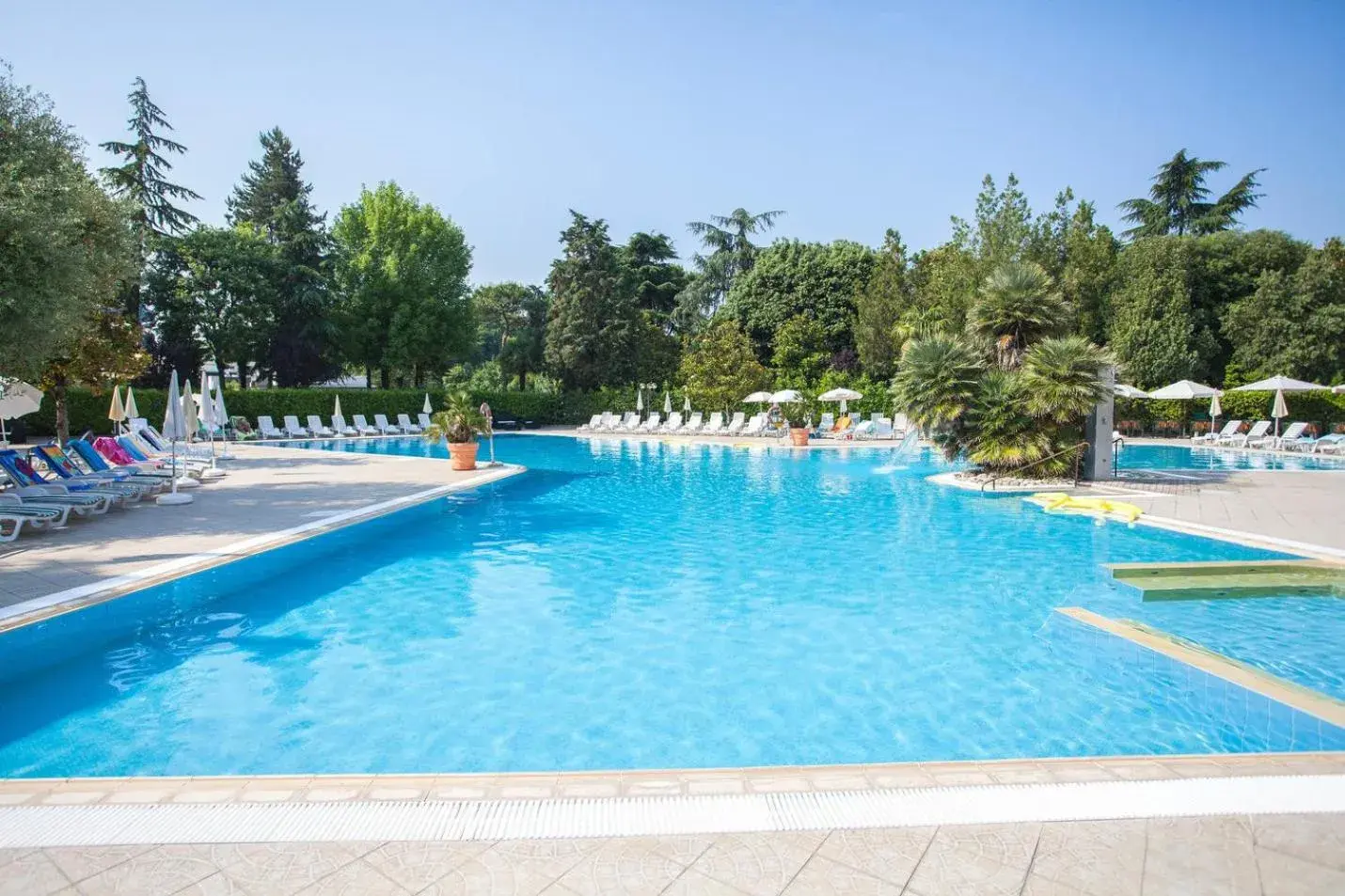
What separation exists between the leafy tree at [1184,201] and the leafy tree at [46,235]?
45621mm

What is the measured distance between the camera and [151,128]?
104ft

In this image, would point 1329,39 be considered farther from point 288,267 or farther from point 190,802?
point 288,267

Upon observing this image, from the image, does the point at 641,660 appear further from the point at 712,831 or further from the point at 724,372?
the point at 724,372

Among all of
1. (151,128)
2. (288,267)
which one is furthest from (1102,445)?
(151,128)

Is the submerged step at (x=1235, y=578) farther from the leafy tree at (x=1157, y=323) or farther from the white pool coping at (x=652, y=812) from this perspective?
the leafy tree at (x=1157, y=323)

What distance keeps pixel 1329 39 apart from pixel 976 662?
19711 millimetres

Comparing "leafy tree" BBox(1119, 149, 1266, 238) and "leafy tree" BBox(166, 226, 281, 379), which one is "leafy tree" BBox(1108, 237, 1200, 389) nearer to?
"leafy tree" BBox(1119, 149, 1266, 238)

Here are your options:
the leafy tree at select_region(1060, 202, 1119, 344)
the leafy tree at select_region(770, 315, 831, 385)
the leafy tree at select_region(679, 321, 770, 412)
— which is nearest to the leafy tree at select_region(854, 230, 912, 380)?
the leafy tree at select_region(770, 315, 831, 385)

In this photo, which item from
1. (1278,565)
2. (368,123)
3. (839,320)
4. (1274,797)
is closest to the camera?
(1274,797)

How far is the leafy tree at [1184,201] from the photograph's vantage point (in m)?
41.2

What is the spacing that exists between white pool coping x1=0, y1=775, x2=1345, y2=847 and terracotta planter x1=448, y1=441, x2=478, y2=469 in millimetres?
13798

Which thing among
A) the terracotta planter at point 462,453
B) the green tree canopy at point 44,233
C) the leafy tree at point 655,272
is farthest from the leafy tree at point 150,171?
the green tree canopy at point 44,233

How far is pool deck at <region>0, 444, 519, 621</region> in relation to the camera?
284 inches

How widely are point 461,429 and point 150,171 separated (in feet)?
82.5
